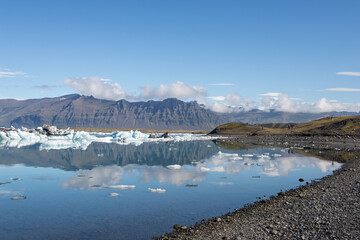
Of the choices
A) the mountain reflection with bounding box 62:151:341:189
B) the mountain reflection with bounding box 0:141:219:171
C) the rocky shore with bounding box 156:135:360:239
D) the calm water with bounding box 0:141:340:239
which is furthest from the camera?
the mountain reflection with bounding box 0:141:219:171

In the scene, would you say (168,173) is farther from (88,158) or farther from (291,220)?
(88,158)

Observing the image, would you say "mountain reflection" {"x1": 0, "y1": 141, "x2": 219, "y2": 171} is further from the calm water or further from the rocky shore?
the rocky shore

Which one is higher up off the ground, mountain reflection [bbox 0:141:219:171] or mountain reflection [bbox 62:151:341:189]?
mountain reflection [bbox 62:151:341:189]

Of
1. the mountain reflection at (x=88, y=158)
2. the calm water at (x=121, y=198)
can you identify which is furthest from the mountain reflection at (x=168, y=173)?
the mountain reflection at (x=88, y=158)

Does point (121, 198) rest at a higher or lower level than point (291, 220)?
lower

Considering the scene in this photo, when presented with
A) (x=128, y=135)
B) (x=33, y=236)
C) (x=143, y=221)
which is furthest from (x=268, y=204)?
(x=128, y=135)

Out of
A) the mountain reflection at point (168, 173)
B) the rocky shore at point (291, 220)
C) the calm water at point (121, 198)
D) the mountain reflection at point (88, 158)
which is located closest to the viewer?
the rocky shore at point (291, 220)

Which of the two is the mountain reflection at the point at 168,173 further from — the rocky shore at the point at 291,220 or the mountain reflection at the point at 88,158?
the rocky shore at the point at 291,220

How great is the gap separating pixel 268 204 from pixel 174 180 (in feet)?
26.5

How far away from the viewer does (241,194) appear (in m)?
16.2

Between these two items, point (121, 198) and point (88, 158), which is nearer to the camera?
point (121, 198)

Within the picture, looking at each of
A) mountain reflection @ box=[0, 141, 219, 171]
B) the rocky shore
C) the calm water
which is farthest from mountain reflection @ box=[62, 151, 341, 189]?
the rocky shore

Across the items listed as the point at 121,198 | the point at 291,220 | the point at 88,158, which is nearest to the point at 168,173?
the point at 121,198

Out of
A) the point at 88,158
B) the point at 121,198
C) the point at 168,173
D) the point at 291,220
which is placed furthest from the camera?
the point at 88,158
